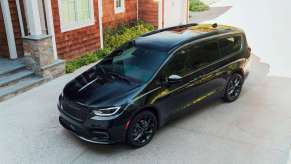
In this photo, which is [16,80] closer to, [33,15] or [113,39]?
[33,15]

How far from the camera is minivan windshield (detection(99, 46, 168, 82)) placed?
5664mm

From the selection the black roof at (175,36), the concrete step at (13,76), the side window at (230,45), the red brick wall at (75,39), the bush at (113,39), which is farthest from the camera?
A: the bush at (113,39)

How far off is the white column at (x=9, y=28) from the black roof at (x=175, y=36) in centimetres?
413

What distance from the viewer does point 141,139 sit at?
5.47 meters

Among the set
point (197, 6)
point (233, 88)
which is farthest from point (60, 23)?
point (197, 6)

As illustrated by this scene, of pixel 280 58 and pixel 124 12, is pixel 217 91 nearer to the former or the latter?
pixel 280 58

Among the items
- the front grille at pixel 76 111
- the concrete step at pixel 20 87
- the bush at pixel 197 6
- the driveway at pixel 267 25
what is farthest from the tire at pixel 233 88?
the bush at pixel 197 6

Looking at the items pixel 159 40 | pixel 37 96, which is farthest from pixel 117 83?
pixel 37 96

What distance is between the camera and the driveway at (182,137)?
17.2ft

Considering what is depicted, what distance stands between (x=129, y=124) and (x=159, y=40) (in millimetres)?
1999

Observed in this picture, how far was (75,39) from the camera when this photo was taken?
9867 millimetres

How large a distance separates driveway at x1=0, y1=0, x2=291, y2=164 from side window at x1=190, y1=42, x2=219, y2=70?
1.14m

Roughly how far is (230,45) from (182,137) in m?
2.54

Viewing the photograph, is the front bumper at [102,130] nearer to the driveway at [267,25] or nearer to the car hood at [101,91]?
the car hood at [101,91]
